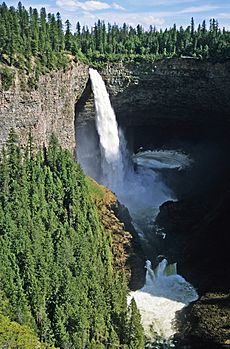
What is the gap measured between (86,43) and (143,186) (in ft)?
84.4

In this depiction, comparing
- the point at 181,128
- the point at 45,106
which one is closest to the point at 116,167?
the point at 181,128

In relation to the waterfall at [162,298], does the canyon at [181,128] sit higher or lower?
higher

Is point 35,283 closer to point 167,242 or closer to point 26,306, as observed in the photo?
point 26,306

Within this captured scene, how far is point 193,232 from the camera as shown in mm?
83125

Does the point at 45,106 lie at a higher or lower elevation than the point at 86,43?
lower

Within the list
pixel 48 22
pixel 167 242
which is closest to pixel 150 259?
pixel 167 242

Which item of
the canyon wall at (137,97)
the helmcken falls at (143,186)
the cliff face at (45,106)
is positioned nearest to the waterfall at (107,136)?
the helmcken falls at (143,186)

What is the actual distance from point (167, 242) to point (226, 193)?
16.6 meters

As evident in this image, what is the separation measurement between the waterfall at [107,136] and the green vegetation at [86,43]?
5216mm

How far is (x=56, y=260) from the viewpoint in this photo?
5938cm

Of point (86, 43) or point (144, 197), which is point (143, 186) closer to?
point (144, 197)

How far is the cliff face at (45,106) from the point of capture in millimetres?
64438

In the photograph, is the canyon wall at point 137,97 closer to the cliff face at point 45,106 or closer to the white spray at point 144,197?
the cliff face at point 45,106

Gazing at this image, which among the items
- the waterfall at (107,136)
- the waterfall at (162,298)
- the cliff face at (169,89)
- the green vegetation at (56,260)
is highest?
the cliff face at (169,89)
